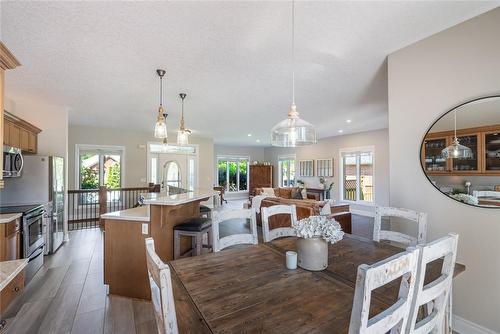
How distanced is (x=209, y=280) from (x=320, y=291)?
623mm

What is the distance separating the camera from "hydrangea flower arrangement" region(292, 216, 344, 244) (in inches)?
58.0

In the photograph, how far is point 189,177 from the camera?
8.63 metres

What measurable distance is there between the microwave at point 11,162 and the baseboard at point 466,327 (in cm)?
533

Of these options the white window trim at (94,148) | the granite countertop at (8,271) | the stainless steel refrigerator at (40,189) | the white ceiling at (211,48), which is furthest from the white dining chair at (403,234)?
the white window trim at (94,148)

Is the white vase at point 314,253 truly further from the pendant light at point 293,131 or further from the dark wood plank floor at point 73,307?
the dark wood plank floor at point 73,307

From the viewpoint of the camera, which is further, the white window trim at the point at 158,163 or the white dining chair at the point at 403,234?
the white window trim at the point at 158,163

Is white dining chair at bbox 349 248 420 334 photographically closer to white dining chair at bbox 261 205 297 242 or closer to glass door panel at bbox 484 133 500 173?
white dining chair at bbox 261 205 297 242

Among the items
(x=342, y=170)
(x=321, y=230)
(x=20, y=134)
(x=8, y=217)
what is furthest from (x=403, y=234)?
(x=342, y=170)

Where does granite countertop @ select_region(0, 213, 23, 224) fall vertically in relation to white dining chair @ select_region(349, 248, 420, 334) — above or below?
below

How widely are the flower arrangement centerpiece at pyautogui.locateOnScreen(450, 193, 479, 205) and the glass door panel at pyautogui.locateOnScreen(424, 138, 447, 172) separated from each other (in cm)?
25

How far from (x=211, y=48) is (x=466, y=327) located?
3.49 metres

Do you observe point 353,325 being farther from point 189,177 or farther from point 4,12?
point 189,177

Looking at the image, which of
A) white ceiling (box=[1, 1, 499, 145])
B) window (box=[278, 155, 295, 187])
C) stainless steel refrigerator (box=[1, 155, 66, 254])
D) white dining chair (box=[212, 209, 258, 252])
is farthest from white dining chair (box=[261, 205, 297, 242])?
window (box=[278, 155, 295, 187])

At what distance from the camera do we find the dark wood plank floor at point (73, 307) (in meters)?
2.14
